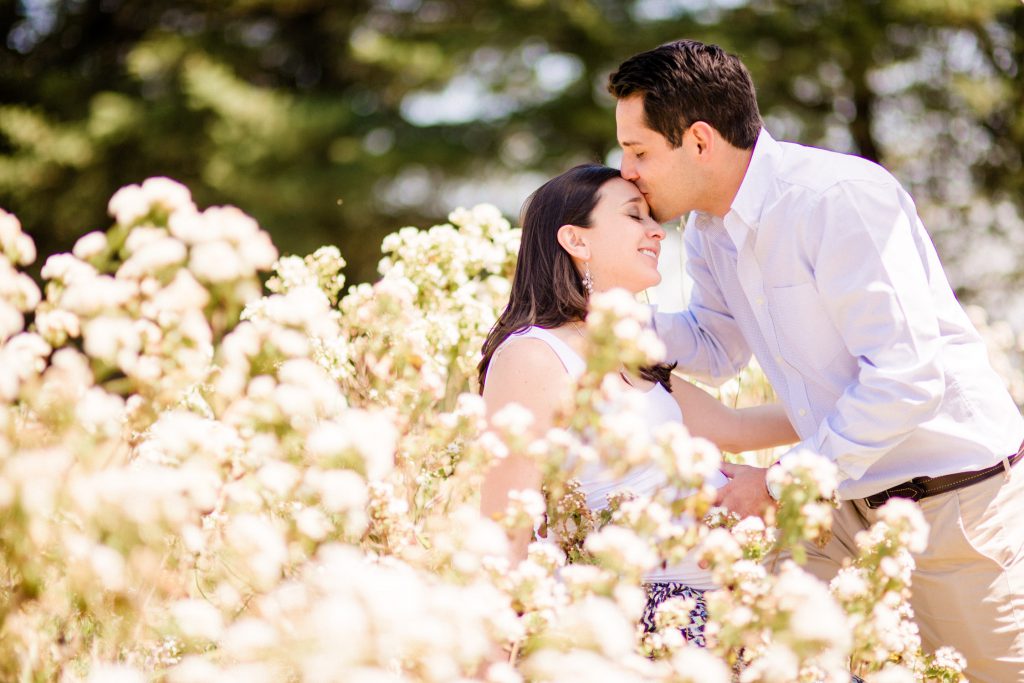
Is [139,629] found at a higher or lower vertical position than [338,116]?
higher

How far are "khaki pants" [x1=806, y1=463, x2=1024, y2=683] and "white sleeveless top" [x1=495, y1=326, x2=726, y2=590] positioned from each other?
526mm

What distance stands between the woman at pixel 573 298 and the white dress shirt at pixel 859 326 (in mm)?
281

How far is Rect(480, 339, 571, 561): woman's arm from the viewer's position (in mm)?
2303

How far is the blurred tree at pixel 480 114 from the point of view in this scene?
12086 millimetres

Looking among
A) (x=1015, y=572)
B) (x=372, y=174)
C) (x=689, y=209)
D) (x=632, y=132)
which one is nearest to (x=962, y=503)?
(x=1015, y=572)

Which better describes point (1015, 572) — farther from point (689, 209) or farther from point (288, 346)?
point (288, 346)

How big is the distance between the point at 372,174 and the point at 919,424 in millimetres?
10801

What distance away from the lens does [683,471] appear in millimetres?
1489

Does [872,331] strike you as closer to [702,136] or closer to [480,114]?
[702,136]

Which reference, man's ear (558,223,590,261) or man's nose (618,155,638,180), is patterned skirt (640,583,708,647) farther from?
man's nose (618,155,638,180)

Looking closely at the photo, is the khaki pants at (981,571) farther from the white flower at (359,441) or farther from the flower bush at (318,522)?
the white flower at (359,441)

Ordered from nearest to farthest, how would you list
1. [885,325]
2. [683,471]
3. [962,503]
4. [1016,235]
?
[683,471], [885,325], [962,503], [1016,235]

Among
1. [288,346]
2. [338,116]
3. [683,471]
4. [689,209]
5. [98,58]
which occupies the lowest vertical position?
[98,58]

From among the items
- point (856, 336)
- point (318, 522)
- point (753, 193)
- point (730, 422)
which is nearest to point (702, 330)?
point (730, 422)
